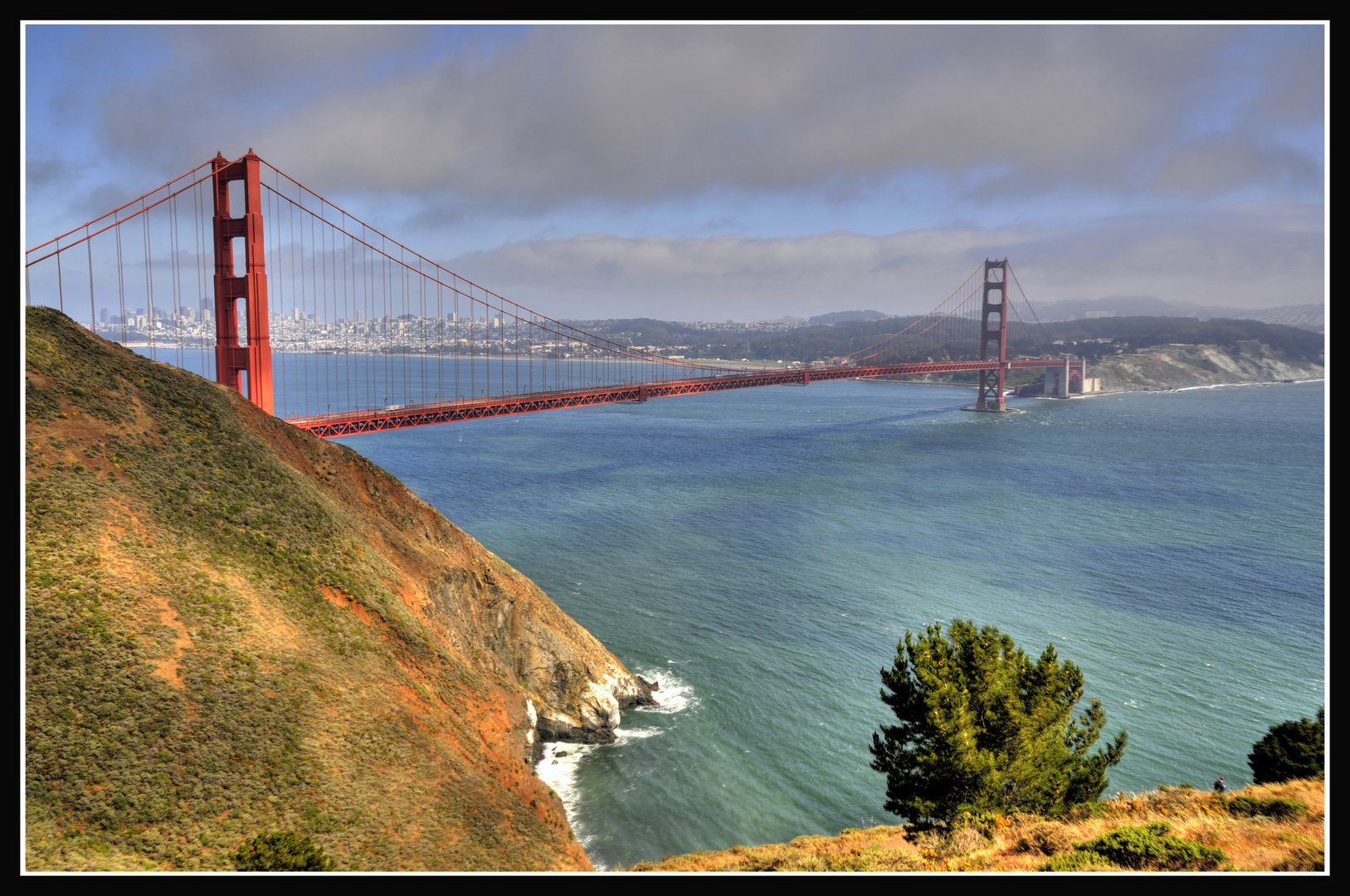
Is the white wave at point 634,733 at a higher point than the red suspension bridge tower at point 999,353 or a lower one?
lower

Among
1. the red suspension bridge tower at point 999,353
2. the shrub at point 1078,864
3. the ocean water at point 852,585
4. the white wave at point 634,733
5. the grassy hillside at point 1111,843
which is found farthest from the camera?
the red suspension bridge tower at point 999,353

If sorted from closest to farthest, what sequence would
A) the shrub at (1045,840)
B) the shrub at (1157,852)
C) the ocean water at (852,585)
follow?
the shrub at (1157,852) → the shrub at (1045,840) → the ocean water at (852,585)

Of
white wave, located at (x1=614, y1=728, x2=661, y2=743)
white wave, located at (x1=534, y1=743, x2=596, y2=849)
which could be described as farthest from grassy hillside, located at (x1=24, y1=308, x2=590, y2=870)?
white wave, located at (x1=614, y1=728, x2=661, y2=743)

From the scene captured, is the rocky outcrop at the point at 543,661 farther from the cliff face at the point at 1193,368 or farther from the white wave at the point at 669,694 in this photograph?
the cliff face at the point at 1193,368

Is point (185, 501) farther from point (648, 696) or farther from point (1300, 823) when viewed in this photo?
point (1300, 823)

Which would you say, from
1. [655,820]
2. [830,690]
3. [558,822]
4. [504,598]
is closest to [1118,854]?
[558,822]

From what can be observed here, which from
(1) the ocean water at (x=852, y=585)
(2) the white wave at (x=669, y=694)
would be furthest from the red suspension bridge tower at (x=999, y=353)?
(2) the white wave at (x=669, y=694)
